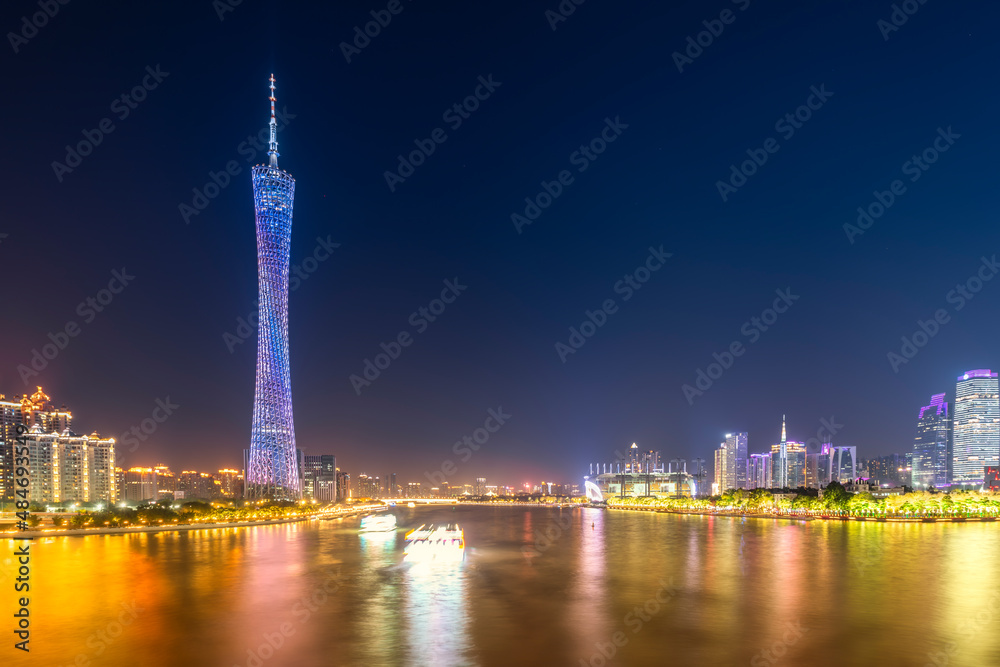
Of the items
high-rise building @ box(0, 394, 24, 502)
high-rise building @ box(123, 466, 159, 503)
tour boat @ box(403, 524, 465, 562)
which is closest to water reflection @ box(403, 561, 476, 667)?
tour boat @ box(403, 524, 465, 562)

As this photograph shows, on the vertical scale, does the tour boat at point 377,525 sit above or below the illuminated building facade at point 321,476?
above

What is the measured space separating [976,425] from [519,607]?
194m

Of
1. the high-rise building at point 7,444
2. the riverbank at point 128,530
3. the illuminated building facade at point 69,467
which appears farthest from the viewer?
the illuminated building facade at point 69,467

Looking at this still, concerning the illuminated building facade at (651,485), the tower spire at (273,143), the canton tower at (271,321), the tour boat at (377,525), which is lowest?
the illuminated building facade at (651,485)

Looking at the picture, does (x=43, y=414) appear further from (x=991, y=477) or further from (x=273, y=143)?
(x=991, y=477)

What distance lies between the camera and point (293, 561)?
114 feet

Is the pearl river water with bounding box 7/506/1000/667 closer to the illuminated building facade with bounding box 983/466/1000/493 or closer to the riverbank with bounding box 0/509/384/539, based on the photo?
the riverbank with bounding box 0/509/384/539

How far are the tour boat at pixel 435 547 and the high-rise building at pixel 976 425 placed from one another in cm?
17657

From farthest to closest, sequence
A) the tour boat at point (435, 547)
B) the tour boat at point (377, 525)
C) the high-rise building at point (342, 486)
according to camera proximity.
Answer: the high-rise building at point (342, 486)
the tour boat at point (377, 525)
the tour boat at point (435, 547)

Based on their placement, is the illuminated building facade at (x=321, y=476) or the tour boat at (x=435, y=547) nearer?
the tour boat at (x=435, y=547)

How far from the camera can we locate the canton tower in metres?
60.4

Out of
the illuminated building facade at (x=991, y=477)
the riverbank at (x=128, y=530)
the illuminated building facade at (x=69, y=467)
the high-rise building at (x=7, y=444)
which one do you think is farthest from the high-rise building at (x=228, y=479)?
the illuminated building facade at (x=991, y=477)

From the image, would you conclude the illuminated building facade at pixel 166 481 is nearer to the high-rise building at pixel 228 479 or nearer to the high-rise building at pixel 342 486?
the high-rise building at pixel 228 479

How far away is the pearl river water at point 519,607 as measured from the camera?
1680 cm
